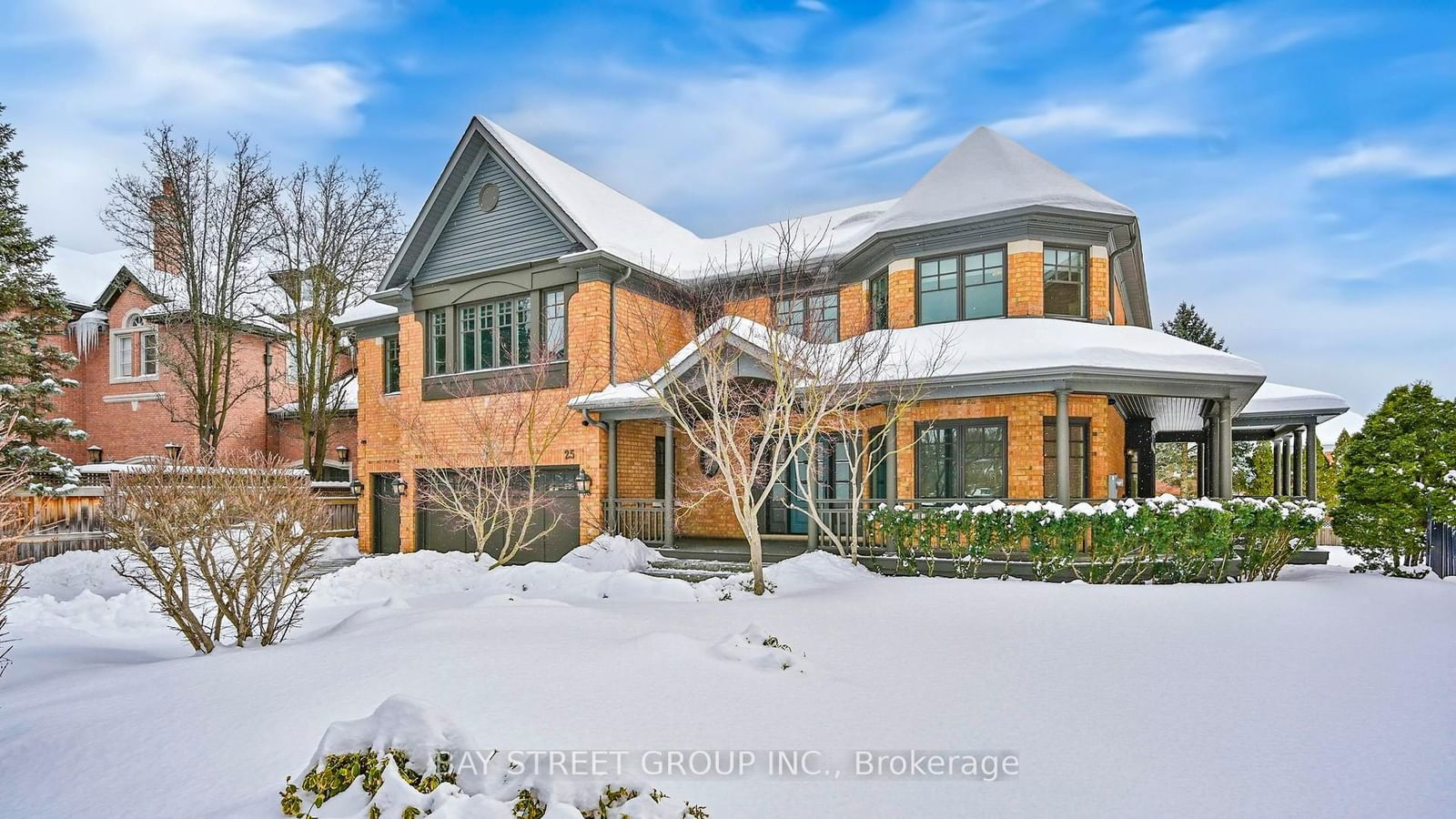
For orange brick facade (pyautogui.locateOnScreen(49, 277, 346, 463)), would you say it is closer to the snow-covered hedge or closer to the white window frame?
the white window frame

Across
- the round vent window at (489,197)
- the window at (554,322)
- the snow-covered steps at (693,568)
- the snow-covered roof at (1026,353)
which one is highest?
the round vent window at (489,197)

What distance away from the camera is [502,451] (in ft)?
47.1

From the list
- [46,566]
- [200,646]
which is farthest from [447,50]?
[46,566]

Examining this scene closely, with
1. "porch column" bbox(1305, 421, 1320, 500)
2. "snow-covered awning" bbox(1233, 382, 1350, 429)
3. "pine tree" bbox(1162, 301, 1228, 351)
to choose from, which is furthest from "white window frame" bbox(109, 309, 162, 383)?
"pine tree" bbox(1162, 301, 1228, 351)

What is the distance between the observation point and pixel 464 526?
1585 centimetres

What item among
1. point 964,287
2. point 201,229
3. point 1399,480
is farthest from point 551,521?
point 1399,480

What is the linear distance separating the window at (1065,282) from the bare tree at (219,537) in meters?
12.0

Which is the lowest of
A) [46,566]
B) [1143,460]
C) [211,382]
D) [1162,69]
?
[46,566]

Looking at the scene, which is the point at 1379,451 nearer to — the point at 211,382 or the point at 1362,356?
the point at 1362,356

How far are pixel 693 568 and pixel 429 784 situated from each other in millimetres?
9272

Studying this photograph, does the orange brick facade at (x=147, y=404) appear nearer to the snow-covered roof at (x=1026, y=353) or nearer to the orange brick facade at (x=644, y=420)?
the orange brick facade at (x=644, y=420)

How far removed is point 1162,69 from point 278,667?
1539 cm

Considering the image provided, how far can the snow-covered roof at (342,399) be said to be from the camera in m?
22.7

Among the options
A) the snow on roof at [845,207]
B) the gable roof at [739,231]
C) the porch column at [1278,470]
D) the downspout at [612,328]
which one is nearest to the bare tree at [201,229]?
the gable roof at [739,231]
